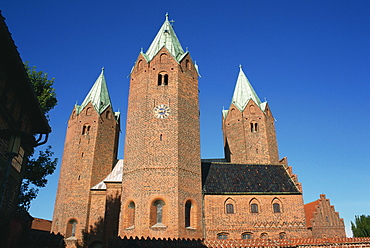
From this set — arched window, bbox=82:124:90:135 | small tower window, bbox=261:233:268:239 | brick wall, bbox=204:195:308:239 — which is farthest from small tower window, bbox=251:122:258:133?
arched window, bbox=82:124:90:135

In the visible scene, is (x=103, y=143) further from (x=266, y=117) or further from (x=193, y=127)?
(x=266, y=117)

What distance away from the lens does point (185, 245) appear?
1798cm

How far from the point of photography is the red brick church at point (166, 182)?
23.9 meters

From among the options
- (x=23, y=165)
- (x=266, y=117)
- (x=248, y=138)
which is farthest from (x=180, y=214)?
(x=266, y=117)

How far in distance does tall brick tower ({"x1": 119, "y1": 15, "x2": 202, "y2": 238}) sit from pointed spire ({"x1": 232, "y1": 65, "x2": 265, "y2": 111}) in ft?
50.3

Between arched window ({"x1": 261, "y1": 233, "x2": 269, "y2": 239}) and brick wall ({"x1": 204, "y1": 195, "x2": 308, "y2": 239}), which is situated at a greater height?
brick wall ({"x1": 204, "y1": 195, "x2": 308, "y2": 239})

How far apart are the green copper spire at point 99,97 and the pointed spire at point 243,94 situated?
57.2 ft

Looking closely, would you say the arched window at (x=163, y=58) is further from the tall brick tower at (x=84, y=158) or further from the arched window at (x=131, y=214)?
the arched window at (x=131, y=214)

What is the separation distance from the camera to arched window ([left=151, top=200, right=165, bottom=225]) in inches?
911

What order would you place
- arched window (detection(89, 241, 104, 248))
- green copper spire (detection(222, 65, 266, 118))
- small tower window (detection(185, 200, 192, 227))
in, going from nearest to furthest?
small tower window (detection(185, 200, 192, 227))
arched window (detection(89, 241, 104, 248))
green copper spire (detection(222, 65, 266, 118))

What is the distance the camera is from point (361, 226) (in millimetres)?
35750

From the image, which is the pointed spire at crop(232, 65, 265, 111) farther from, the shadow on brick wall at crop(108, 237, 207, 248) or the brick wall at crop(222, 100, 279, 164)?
the shadow on brick wall at crop(108, 237, 207, 248)

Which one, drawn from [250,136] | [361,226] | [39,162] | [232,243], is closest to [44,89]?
[39,162]

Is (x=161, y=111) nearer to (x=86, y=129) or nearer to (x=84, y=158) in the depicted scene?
(x=84, y=158)
